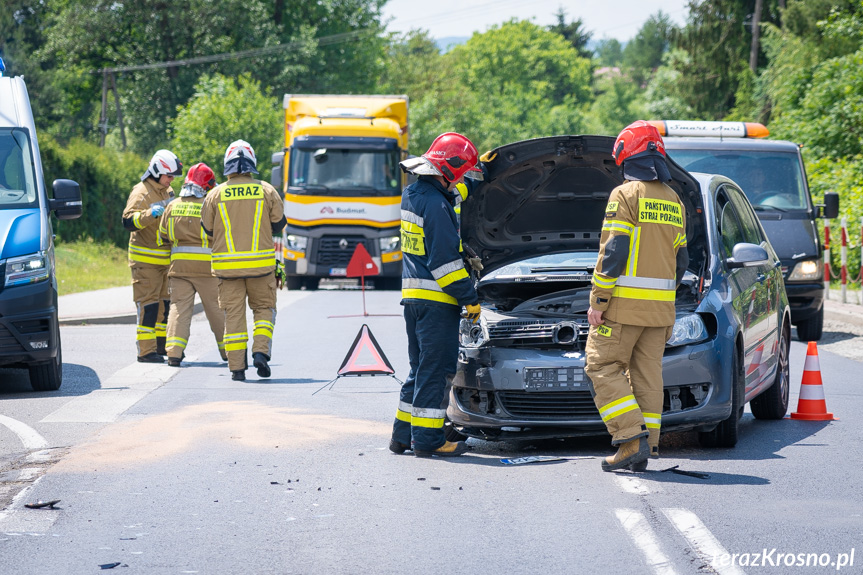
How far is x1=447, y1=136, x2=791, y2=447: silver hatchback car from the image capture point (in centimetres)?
718

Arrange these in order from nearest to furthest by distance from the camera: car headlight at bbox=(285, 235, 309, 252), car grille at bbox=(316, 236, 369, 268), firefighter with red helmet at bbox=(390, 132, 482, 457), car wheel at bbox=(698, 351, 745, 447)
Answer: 1. firefighter with red helmet at bbox=(390, 132, 482, 457)
2. car wheel at bbox=(698, 351, 745, 447)
3. car grille at bbox=(316, 236, 369, 268)
4. car headlight at bbox=(285, 235, 309, 252)

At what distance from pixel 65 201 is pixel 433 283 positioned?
4.84 meters

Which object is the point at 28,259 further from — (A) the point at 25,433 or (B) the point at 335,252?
(B) the point at 335,252

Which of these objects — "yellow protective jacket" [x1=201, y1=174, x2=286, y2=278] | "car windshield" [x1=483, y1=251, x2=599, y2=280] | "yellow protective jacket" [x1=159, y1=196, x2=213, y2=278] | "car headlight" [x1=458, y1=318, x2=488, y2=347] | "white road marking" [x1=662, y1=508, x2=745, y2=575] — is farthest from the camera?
"yellow protective jacket" [x1=159, y1=196, x2=213, y2=278]

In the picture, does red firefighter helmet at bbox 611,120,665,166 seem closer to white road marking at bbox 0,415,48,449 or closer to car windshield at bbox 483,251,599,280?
car windshield at bbox 483,251,599,280

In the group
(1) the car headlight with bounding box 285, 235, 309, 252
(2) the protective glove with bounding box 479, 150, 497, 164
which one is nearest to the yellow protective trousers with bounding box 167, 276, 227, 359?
(2) the protective glove with bounding box 479, 150, 497, 164

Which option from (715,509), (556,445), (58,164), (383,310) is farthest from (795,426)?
(58,164)

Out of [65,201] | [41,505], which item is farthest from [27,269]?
[41,505]

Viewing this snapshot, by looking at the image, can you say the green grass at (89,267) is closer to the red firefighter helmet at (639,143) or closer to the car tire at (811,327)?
the car tire at (811,327)

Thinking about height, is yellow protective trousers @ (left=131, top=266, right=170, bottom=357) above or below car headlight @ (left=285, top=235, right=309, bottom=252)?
above

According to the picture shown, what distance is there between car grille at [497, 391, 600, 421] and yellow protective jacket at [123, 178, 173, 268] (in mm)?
5726

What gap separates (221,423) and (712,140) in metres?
8.72

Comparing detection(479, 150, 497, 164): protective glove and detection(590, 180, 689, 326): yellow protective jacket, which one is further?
detection(479, 150, 497, 164): protective glove

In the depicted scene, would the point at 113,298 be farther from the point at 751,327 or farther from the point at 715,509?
the point at 715,509
